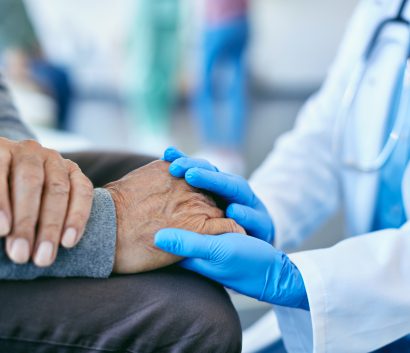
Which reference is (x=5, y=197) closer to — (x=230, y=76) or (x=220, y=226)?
(x=220, y=226)

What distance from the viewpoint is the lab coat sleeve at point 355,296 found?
79cm

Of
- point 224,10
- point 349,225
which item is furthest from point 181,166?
point 224,10

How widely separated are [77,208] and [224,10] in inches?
104

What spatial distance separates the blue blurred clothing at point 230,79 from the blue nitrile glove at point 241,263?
8.37ft

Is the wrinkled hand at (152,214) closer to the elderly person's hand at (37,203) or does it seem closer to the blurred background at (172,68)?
the elderly person's hand at (37,203)

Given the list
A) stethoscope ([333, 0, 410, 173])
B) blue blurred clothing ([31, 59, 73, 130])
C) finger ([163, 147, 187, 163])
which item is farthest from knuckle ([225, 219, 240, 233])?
blue blurred clothing ([31, 59, 73, 130])

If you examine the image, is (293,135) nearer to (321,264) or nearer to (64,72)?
(321,264)

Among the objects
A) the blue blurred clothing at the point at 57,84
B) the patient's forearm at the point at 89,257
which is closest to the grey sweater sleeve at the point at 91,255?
the patient's forearm at the point at 89,257

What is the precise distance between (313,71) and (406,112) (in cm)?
387

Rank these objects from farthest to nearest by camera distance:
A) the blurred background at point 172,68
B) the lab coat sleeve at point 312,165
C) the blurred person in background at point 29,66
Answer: the blurred person in background at point 29,66 < the blurred background at point 172,68 < the lab coat sleeve at point 312,165

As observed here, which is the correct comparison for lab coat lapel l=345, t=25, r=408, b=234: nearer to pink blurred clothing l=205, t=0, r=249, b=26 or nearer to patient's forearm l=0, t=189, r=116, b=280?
patient's forearm l=0, t=189, r=116, b=280

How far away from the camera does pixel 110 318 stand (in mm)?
637

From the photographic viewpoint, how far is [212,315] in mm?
660

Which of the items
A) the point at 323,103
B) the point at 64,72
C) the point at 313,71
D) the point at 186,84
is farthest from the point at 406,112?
the point at 313,71
